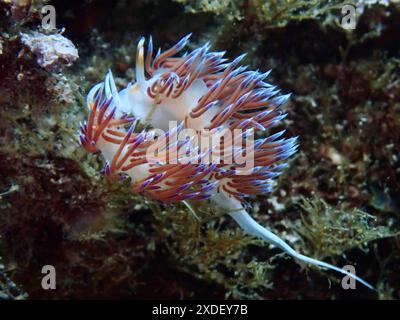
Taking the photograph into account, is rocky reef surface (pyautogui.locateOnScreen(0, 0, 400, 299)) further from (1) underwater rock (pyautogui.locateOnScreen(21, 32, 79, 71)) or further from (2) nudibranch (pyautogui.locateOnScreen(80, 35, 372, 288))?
(2) nudibranch (pyautogui.locateOnScreen(80, 35, 372, 288))

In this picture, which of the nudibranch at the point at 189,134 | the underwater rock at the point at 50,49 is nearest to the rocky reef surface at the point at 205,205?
the underwater rock at the point at 50,49

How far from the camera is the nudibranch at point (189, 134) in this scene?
2.46 meters

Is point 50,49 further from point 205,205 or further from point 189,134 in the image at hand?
point 205,205

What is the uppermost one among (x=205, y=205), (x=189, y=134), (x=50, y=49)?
(x=50, y=49)

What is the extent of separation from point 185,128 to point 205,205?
2.32ft

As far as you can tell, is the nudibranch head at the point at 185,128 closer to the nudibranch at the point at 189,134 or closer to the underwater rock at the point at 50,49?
the nudibranch at the point at 189,134

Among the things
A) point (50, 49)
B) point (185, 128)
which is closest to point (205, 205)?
point (185, 128)

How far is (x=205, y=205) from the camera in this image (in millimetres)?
3199

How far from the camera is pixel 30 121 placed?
9.53 feet

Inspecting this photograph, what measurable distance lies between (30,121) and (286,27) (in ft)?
8.55

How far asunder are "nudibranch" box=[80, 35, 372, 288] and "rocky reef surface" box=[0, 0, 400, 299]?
36cm

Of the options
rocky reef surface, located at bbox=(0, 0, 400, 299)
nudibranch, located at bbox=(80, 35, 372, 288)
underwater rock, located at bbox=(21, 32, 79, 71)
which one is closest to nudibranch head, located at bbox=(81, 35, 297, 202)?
nudibranch, located at bbox=(80, 35, 372, 288)

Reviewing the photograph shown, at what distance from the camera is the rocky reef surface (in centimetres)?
297
